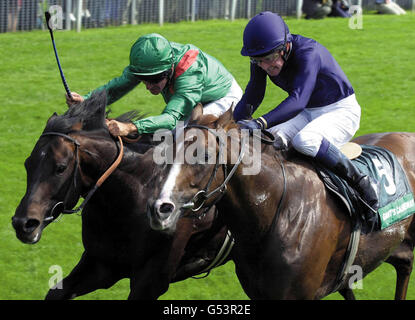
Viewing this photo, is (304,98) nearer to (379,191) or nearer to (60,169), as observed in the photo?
(379,191)

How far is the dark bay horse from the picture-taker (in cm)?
457

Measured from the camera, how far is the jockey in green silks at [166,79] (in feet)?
16.5

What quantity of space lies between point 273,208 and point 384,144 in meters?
1.61

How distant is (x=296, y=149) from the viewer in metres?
4.77

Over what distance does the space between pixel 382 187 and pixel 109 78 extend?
788 centimetres

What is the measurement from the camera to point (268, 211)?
173 inches

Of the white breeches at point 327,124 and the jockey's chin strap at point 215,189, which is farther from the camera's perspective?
the white breeches at point 327,124

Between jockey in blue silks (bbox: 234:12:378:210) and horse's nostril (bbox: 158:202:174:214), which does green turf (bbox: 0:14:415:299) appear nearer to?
jockey in blue silks (bbox: 234:12:378:210)

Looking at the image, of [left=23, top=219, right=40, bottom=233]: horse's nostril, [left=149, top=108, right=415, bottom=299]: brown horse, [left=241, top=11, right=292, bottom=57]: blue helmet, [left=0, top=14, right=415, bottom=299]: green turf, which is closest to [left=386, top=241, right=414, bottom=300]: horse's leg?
[left=0, top=14, right=415, bottom=299]: green turf

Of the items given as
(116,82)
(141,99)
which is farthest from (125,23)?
(116,82)

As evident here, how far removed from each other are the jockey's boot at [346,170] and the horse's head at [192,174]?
77cm

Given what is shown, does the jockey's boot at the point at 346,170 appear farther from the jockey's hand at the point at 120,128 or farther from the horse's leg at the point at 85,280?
the horse's leg at the point at 85,280

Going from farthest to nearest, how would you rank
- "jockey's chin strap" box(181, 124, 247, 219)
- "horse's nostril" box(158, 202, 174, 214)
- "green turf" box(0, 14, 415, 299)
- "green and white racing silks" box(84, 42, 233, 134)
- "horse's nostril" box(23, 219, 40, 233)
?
"green turf" box(0, 14, 415, 299), "green and white racing silks" box(84, 42, 233, 134), "horse's nostril" box(23, 219, 40, 233), "jockey's chin strap" box(181, 124, 247, 219), "horse's nostril" box(158, 202, 174, 214)

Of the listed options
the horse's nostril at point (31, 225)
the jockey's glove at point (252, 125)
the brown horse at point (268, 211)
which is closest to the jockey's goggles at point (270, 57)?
the jockey's glove at point (252, 125)
